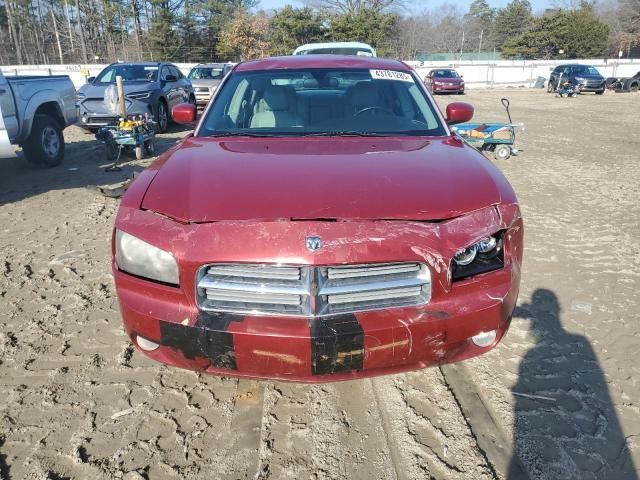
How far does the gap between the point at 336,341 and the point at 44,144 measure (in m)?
7.81

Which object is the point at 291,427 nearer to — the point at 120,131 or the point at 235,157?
the point at 235,157

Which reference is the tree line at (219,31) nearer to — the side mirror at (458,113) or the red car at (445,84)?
the red car at (445,84)

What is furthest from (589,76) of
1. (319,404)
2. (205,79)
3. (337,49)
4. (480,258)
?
(319,404)

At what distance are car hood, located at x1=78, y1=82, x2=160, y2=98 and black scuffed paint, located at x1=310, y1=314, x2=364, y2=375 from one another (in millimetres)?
10392

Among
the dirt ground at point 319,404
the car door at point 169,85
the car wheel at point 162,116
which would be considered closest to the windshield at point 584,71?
the car door at point 169,85

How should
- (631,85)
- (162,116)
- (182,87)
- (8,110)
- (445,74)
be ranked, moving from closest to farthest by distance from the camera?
(8,110) < (162,116) < (182,87) < (445,74) < (631,85)

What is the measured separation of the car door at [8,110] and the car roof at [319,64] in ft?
13.5

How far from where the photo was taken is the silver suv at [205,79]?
1545 centimetres

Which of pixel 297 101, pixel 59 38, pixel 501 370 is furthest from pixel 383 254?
pixel 59 38

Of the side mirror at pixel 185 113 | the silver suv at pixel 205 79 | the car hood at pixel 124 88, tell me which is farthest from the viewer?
the silver suv at pixel 205 79

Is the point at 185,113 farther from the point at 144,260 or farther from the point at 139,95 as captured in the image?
the point at 139,95

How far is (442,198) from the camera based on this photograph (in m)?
2.14

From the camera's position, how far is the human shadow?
6.86 ft

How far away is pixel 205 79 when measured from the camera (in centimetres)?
1634
